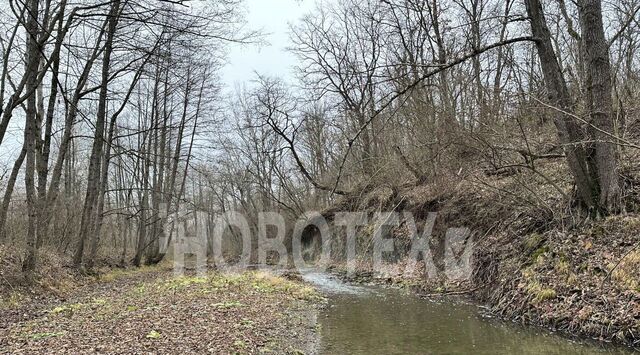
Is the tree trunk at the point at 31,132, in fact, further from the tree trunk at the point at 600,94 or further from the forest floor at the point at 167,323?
the tree trunk at the point at 600,94

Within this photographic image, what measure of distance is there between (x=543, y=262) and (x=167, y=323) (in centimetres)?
710

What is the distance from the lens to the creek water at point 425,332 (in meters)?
6.82

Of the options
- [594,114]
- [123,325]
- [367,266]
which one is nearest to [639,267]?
[594,114]

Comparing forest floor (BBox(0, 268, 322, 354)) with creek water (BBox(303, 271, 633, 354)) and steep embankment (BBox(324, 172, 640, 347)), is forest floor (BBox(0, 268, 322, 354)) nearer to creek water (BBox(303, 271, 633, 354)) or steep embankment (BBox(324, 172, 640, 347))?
creek water (BBox(303, 271, 633, 354))

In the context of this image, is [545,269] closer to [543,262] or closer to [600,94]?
[543,262]

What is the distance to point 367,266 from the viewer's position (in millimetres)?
19109

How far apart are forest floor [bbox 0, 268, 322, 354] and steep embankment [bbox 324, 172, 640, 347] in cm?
399

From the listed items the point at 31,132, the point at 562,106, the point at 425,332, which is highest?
the point at 31,132

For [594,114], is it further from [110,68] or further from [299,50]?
[299,50]

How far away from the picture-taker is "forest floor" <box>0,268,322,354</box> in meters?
6.31

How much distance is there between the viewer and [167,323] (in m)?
7.72

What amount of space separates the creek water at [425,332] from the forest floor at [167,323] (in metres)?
0.58

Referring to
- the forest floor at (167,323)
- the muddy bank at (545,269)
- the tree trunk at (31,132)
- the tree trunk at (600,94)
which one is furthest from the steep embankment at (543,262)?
the tree trunk at (31,132)

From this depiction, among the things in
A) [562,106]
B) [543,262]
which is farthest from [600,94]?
[543,262]
